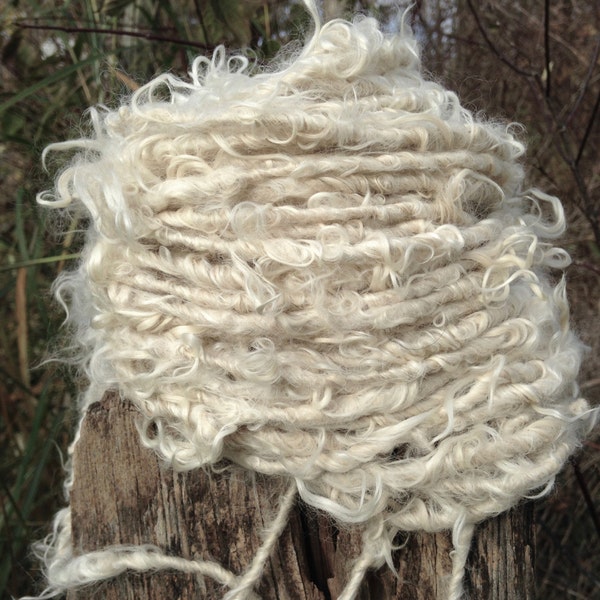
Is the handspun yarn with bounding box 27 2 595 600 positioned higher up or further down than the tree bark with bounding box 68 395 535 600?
higher up

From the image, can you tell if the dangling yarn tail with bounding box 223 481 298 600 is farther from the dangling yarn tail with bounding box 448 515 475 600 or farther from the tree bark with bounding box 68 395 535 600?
the dangling yarn tail with bounding box 448 515 475 600

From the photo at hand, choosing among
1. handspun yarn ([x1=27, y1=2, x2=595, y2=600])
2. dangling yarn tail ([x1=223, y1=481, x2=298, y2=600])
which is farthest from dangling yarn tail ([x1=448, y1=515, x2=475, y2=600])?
dangling yarn tail ([x1=223, y1=481, x2=298, y2=600])

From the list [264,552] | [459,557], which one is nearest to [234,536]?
[264,552]

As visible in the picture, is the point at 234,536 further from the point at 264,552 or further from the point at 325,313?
the point at 325,313

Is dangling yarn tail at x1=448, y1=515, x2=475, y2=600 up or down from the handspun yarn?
down

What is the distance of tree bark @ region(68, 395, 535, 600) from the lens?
1.88 ft

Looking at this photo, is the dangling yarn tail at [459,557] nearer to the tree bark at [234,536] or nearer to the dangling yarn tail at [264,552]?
the tree bark at [234,536]

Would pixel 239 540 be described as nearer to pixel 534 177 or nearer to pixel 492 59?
pixel 534 177

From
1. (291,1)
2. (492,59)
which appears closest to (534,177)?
(492,59)

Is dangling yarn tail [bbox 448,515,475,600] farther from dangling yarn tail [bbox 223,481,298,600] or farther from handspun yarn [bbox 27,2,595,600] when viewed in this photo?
dangling yarn tail [bbox 223,481,298,600]

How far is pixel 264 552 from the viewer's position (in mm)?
562

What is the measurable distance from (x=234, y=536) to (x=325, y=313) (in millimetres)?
223

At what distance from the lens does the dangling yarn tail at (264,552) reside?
1.82ft

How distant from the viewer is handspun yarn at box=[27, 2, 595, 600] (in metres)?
0.54
